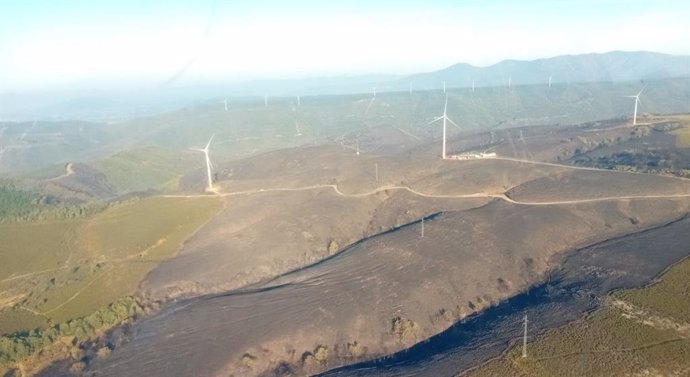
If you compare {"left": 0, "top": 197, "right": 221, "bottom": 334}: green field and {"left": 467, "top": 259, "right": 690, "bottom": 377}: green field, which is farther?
{"left": 0, "top": 197, "right": 221, "bottom": 334}: green field

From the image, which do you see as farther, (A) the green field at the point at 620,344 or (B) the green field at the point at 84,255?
(B) the green field at the point at 84,255

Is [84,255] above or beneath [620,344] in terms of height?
above

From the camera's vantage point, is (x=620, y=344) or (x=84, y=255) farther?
(x=84, y=255)

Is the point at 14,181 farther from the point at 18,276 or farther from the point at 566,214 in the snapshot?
the point at 566,214
